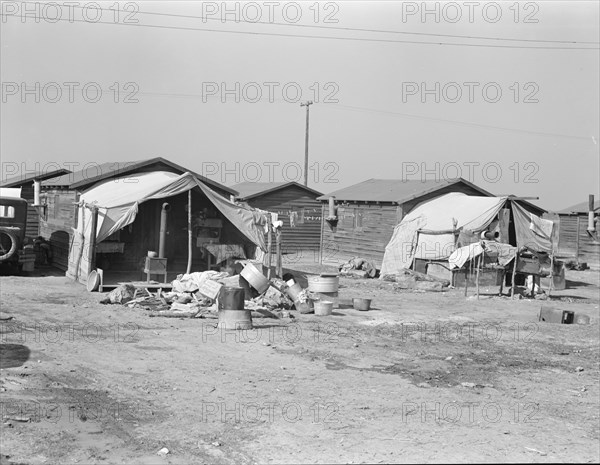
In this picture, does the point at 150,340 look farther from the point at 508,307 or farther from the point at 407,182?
the point at 407,182

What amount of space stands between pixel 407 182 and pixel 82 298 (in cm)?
1967

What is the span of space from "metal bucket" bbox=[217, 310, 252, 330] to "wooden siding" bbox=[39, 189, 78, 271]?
1053cm

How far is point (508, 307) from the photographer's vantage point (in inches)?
805

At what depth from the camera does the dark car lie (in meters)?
22.4

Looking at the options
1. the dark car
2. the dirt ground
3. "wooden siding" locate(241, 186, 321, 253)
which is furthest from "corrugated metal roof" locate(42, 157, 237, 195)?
"wooden siding" locate(241, 186, 321, 253)

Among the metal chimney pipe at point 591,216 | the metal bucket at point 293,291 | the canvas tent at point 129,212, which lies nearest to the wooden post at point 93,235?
the canvas tent at point 129,212

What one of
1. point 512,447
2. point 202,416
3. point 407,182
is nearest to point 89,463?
point 202,416

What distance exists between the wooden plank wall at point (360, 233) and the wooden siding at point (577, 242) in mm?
11262

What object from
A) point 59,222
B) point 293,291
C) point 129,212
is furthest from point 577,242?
point 129,212

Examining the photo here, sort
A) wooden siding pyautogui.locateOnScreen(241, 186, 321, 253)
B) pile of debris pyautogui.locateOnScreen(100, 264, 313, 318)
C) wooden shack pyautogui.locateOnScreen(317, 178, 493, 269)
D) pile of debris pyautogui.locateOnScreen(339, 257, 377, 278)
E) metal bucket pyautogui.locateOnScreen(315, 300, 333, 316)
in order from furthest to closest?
wooden siding pyautogui.locateOnScreen(241, 186, 321, 253) < wooden shack pyautogui.locateOnScreen(317, 178, 493, 269) < pile of debris pyautogui.locateOnScreen(339, 257, 377, 278) < metal bucket pyautogui.locateOnScreen(315, 300, 333, 316) < pile of debris pyautogui.locateOnScreen(100, 264, 313, 318)

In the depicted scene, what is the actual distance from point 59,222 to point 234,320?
43.7ft

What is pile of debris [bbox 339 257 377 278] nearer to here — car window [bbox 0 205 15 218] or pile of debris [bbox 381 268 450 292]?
pile of debris [bbox 381 268 450 292]

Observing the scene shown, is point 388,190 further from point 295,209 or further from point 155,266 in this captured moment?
point 155,266

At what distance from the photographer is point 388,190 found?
33.9 m
